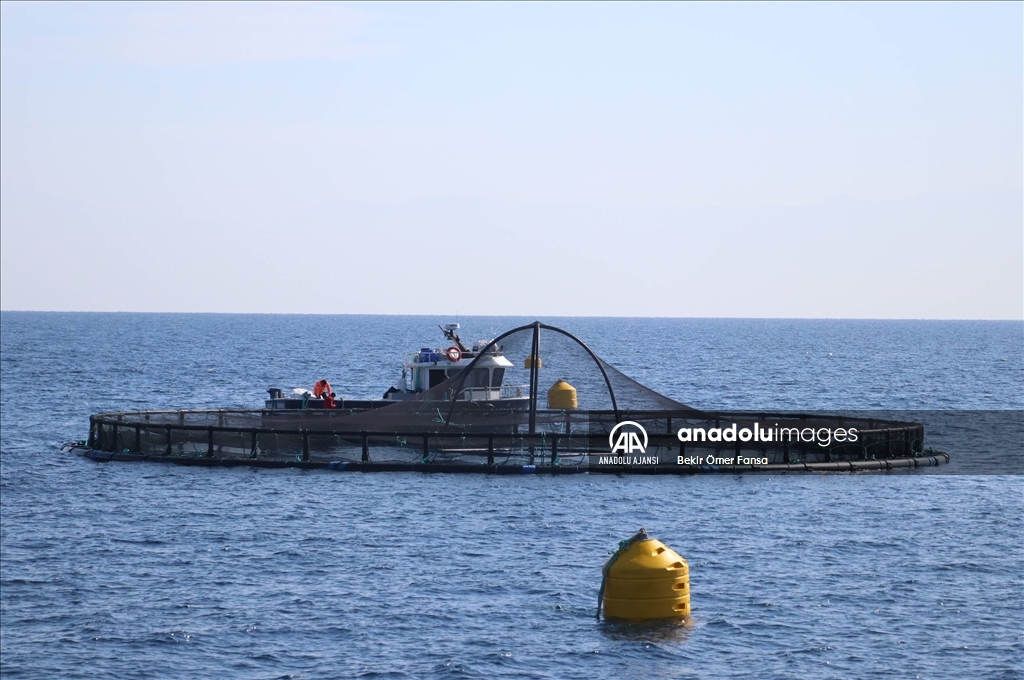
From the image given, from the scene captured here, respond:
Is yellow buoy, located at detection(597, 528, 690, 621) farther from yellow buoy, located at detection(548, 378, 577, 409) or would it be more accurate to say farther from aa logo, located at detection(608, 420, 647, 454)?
yellow buoy, located at detection(548, 378, 577, 409)

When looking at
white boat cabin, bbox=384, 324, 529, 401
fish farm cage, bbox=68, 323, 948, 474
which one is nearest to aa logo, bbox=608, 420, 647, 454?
fish farm cage, bbox=68, 323, 948, 474

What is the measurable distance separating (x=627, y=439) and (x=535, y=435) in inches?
127

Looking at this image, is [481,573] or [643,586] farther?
[481,573]

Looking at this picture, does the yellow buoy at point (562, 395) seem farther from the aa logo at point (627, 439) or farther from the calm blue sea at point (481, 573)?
the calm blue sea at point (481, 573)

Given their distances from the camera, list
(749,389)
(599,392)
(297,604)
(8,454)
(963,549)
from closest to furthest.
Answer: (297,604)
(963,549)
(599,392)
(8,454)
(749,389)

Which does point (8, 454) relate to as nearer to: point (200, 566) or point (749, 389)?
point (200, 566)

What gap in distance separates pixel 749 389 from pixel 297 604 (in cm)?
7768

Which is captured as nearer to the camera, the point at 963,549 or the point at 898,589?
the point at 898,589

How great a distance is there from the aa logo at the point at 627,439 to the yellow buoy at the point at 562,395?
3.24 m

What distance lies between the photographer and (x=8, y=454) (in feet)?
171

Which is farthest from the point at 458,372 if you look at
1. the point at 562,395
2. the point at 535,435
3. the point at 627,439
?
the point at 627,439

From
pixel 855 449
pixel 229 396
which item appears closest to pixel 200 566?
pixel 855 449

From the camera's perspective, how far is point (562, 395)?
47000mm

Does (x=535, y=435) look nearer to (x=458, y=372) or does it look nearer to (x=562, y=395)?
(x=562, y=395)
